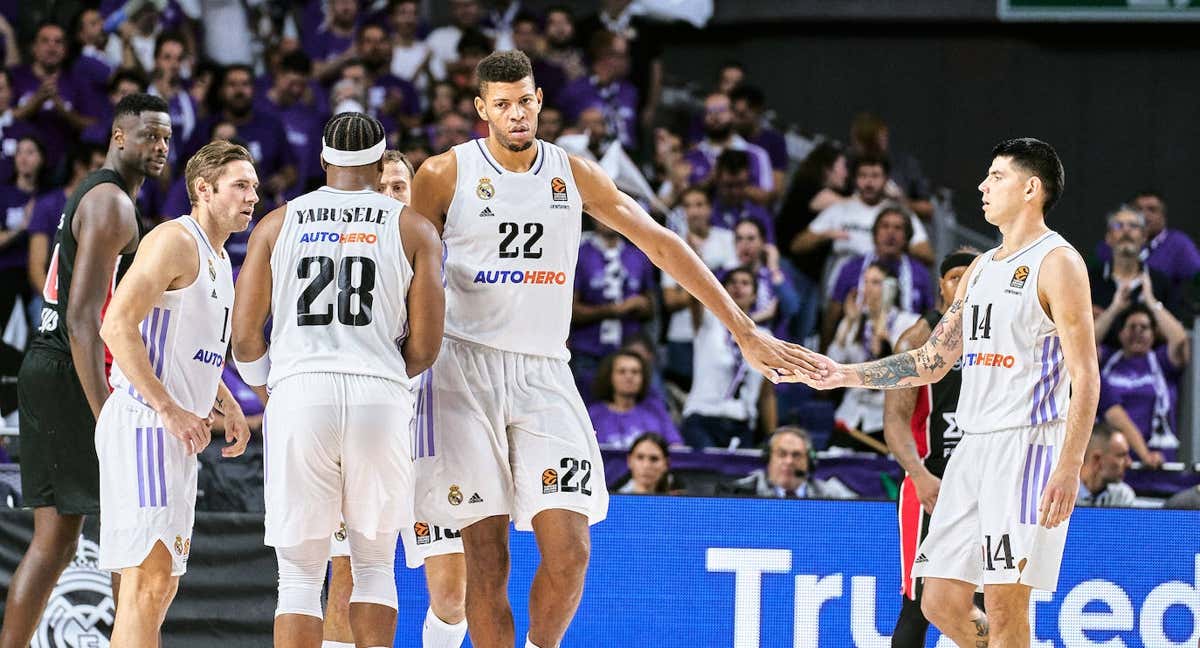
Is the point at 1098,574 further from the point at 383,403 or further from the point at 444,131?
the point at 444,131

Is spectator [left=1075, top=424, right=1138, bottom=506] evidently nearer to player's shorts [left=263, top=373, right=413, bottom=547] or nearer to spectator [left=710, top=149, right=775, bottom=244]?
spectator [left=710, top=149, right=775, bottom=244]

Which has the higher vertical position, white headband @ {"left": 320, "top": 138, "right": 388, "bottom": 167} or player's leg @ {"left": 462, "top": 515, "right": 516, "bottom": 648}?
white headband @ {"left": 320, "top": 138, "right": 388, "bottom": 167}

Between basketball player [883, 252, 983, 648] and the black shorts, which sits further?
basketball player [883, 252, 983, 648]

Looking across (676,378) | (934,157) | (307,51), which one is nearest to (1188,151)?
(934,157)

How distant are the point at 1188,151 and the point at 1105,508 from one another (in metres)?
9.76

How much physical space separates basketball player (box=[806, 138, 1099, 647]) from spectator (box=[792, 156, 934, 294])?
5.77 metres

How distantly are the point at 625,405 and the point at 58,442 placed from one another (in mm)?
4654

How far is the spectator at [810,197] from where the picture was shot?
1298cm

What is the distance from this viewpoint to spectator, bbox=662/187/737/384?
12141mm

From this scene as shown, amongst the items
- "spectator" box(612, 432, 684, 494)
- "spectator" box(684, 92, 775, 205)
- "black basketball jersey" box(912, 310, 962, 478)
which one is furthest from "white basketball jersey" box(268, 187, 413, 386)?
"spectator" box(684, 92, 775, 205)

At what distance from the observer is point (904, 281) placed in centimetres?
1181

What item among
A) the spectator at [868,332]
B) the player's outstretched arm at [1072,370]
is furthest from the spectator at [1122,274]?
the player's outstretched arm at [1072,370]

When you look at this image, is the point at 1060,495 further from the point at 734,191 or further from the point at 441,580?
the point at 734,191

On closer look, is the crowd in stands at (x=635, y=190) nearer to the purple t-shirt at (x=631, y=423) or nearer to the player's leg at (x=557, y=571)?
the purple t-shirt at (x=631, y=423)
